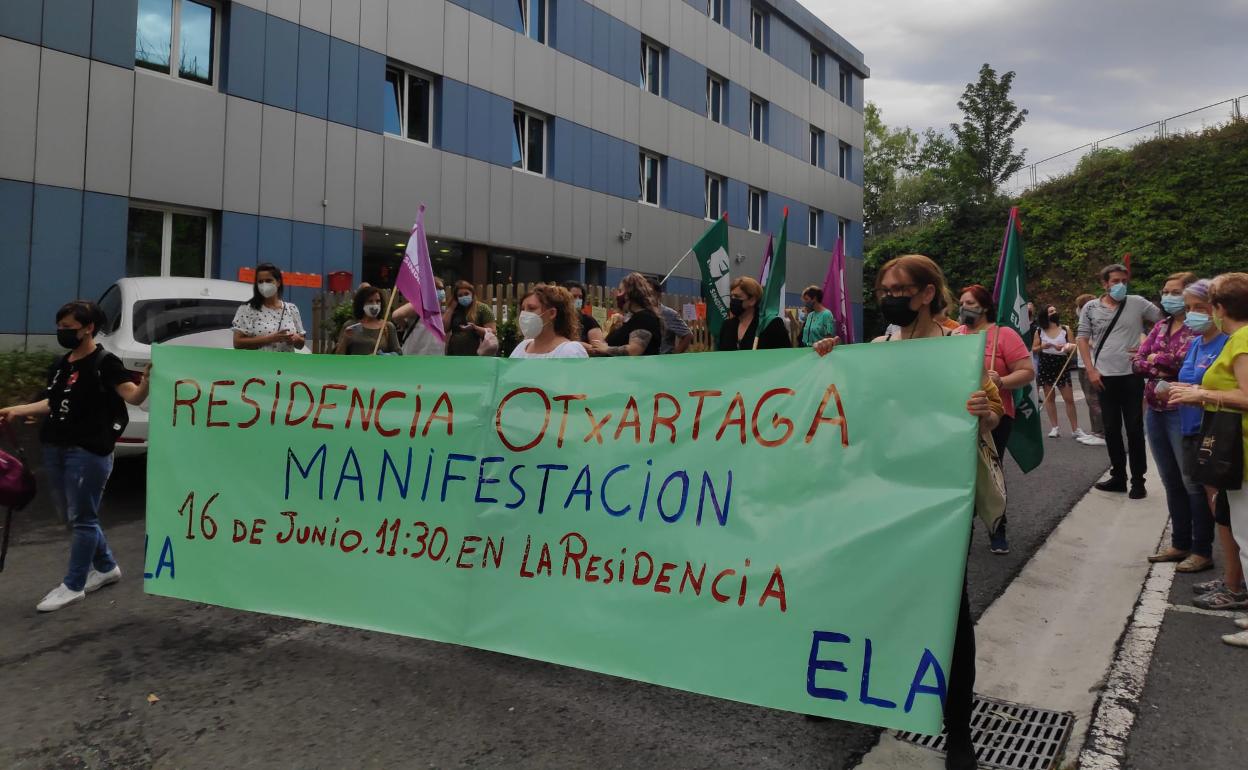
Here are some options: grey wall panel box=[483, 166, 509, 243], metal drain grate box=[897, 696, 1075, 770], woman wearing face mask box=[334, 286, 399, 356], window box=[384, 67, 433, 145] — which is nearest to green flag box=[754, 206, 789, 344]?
woman wearing face mask box=[334, 286, 399, 356]

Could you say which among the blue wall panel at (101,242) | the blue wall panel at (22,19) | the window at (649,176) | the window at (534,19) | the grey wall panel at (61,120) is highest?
the window at (534,19)

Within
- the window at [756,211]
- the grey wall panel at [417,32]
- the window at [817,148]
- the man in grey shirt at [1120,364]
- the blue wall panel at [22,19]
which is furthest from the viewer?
the window at [817,148]

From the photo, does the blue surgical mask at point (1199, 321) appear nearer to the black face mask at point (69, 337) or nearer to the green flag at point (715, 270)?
the green flag at point (715, 270)

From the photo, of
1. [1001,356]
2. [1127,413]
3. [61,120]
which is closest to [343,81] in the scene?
[61,120]

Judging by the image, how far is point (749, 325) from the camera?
636 cm

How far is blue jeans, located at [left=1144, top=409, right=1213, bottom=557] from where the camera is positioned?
4996 millimetres

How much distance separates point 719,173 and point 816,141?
25.4 feet

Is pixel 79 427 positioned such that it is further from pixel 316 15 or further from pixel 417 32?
pixel 417 32

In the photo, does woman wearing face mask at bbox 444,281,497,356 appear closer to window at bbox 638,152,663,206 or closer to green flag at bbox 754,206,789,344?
green flag at bbox 754,206,789,344

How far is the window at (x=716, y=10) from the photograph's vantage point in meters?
24.8

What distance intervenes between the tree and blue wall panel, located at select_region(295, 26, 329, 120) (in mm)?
37955

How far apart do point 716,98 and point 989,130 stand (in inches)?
1018

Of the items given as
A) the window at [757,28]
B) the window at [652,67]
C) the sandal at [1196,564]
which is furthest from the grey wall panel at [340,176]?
the window at [757,28]

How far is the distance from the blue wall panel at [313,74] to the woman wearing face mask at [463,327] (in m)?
8.38
